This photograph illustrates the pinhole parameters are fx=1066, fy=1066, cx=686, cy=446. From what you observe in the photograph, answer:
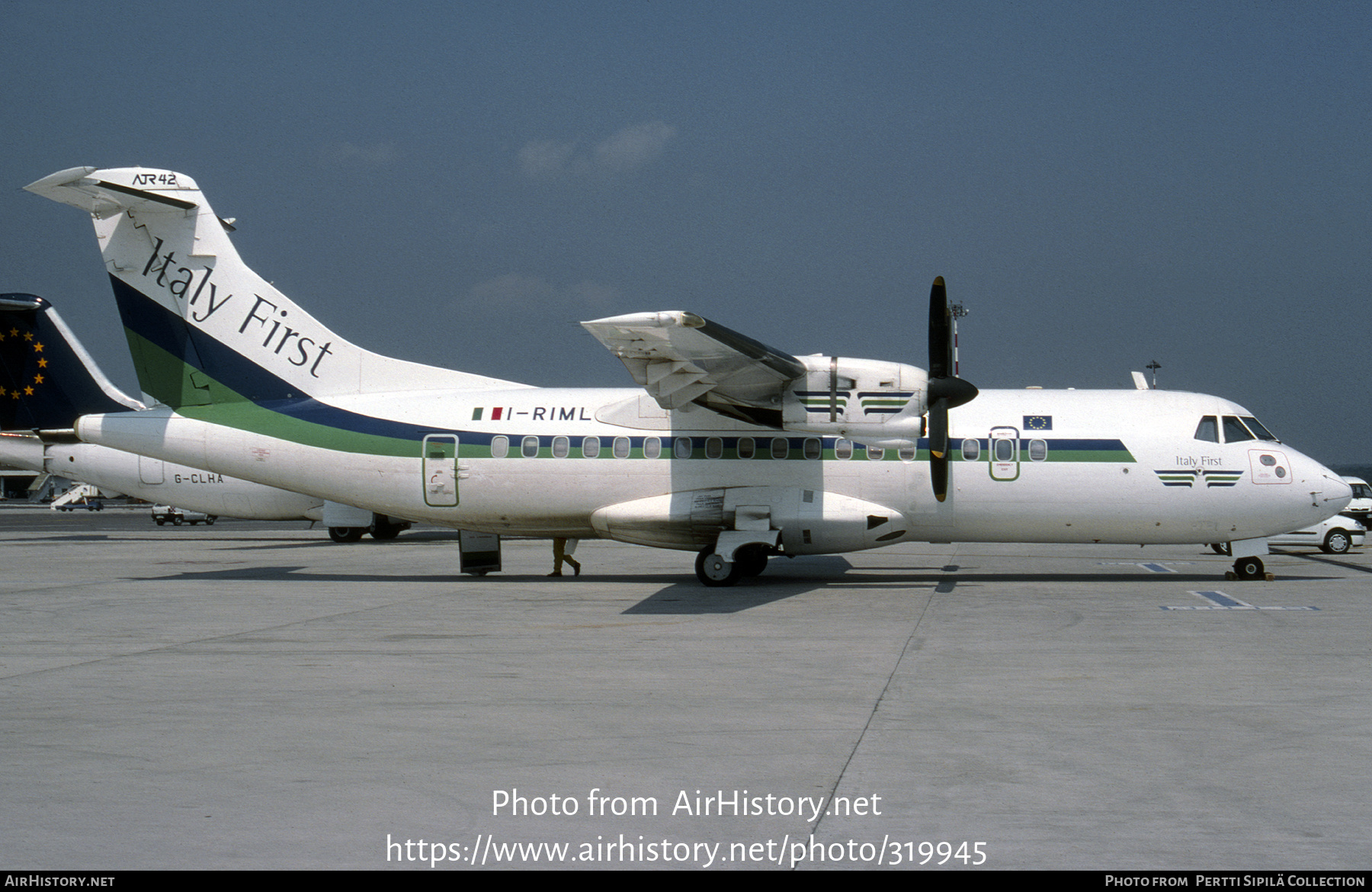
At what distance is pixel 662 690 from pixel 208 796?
399 centimetres

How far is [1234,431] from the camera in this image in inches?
728

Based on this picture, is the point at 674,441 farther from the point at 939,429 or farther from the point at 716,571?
the point at 939,429

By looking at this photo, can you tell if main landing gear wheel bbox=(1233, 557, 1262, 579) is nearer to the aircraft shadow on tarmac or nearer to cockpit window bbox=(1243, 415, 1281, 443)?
the aircraft shadow on tarmac

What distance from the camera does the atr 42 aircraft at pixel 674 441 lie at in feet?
58.5

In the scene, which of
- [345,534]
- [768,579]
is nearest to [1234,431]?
[768,579]

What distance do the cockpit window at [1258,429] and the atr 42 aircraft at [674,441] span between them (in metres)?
0.04

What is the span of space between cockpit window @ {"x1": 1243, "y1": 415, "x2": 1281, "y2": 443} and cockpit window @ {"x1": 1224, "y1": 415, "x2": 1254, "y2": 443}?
4.8 inches

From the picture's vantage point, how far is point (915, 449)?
18.3 meters

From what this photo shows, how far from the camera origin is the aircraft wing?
14.7 meters

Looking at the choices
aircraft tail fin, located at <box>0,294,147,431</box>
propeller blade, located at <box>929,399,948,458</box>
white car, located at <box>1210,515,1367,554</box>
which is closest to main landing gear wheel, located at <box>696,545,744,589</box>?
propeller blade, located at <box>929,399,948,458</box>

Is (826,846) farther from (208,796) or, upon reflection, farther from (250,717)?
(250,717)

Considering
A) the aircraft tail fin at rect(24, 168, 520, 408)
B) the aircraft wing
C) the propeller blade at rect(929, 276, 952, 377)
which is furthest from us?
the aircraft tail fin at rect(24, 168, 520, 408)

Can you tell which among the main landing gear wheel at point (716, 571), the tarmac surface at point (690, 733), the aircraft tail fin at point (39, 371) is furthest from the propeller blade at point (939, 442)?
the aircraft tail fin at point (39, 371)

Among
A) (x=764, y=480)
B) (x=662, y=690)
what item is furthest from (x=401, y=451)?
(x=662, y=690)
